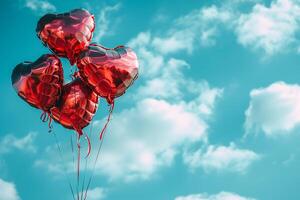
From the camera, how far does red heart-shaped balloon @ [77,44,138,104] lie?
41.1 feet

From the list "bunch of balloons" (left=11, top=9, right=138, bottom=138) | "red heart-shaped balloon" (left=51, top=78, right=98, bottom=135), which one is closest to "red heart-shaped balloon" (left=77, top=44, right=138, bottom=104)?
"bunch of balloons" (left=11, top=9, right=138, bottom=138)

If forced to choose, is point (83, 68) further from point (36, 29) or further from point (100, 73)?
point (36, 29)

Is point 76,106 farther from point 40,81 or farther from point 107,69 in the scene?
point 107,69

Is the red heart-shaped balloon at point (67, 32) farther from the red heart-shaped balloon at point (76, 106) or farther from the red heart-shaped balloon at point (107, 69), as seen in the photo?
the red heart-shaped balloon at point (76, 106)

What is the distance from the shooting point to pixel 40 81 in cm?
1284

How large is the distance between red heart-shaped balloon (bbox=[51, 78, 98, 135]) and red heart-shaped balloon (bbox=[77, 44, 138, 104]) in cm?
58

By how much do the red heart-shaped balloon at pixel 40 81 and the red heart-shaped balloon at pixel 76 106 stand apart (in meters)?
0.23

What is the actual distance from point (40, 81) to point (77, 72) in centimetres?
103

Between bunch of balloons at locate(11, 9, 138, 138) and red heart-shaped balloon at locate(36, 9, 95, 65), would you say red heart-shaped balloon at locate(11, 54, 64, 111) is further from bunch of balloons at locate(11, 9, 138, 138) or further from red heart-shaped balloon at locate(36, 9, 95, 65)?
red heart-shaped balloon at locate(36, 9, 95, 65)

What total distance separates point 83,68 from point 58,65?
712 mm

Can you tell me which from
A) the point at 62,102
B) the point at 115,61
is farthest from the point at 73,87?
the point at 115,61

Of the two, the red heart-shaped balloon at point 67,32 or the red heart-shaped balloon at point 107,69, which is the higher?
the red heart-shaped balloon at point 67,32

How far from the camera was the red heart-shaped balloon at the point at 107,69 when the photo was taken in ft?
41.1

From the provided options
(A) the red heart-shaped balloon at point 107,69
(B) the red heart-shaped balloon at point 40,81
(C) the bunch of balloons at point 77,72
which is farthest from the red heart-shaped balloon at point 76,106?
(A) the red heart-shaped balloon at point 107,69
